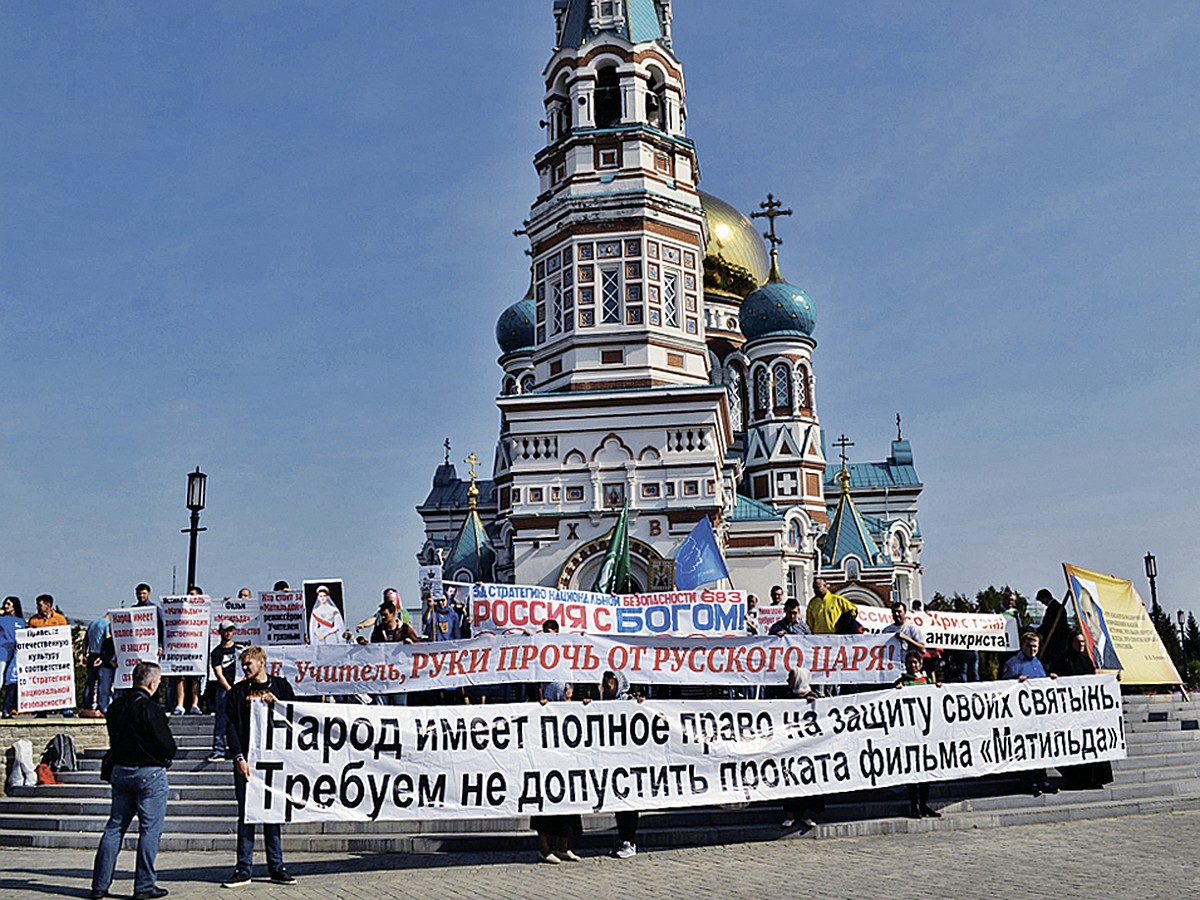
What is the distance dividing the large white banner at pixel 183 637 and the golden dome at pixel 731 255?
141 ft

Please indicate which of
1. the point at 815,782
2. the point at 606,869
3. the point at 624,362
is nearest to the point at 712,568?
the point at 815,782

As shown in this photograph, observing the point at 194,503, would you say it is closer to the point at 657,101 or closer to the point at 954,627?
the point at 954,627

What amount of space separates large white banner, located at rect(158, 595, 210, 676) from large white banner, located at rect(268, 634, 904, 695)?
14.0 feet

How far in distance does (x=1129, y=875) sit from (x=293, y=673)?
9112mm

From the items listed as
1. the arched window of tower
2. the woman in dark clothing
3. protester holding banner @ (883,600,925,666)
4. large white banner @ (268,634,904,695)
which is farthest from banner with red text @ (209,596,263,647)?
the arched window of tower

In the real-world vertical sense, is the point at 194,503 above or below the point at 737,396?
below

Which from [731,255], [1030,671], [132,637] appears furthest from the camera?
[731,255]

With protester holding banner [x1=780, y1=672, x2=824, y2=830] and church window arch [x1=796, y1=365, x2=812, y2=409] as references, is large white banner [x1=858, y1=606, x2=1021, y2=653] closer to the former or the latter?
protester holding banner [x1=780, y1=672, x2=824, y2=830]

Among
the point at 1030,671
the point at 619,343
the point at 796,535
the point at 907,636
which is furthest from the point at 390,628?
the point at 796,535

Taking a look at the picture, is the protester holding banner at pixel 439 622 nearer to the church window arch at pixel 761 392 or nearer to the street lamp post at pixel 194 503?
the street lamp post at pixel 194 503

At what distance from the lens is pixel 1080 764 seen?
1316 centimetres

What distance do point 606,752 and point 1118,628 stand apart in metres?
8.91

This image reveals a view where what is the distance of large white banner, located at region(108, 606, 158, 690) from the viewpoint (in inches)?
665

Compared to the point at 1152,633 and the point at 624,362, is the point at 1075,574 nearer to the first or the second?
the point at 1152,633
